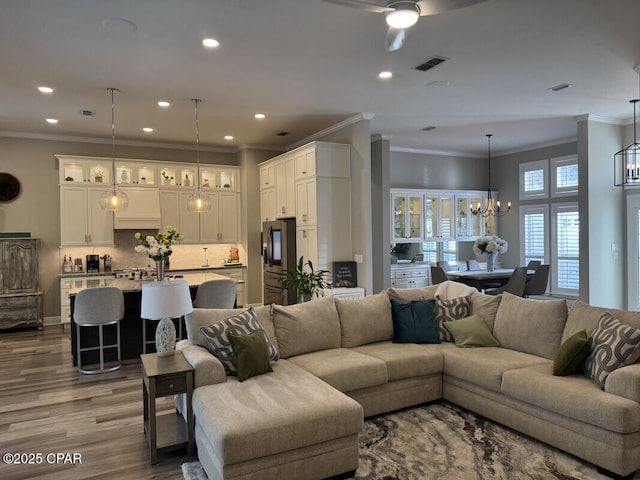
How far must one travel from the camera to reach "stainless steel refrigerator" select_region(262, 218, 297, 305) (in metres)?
7.21

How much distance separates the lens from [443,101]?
5957 millimetres

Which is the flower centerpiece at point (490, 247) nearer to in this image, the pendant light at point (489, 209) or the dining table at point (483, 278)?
the dining table at point (483, 278)

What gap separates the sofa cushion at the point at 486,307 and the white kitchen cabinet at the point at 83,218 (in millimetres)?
6228

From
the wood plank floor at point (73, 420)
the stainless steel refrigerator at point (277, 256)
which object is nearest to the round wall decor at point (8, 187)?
the wood plank floor at point (73, 420)

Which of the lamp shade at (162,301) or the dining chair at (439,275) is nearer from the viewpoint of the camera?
the lamp shade at (162,301)

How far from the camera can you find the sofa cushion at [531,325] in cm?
377

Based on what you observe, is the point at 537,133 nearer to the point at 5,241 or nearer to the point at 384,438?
the point at 384,438

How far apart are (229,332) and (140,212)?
528 cm

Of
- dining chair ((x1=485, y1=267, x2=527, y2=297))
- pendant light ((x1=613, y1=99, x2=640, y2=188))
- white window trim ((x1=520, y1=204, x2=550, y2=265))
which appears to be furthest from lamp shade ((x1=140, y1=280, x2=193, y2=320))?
white window trim ((x1=520, y1=204, x2=550, y2=265))

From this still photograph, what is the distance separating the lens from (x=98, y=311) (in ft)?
16.3

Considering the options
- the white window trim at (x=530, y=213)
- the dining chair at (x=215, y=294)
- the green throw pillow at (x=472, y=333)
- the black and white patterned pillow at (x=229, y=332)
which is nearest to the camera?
the black and white patterned pillow at (x=229, y=332)

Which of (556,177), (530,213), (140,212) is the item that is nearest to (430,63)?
(140,212)

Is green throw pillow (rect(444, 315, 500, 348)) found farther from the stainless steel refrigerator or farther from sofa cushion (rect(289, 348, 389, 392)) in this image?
the stainless steel refrigerator

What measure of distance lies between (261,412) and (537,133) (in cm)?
769
